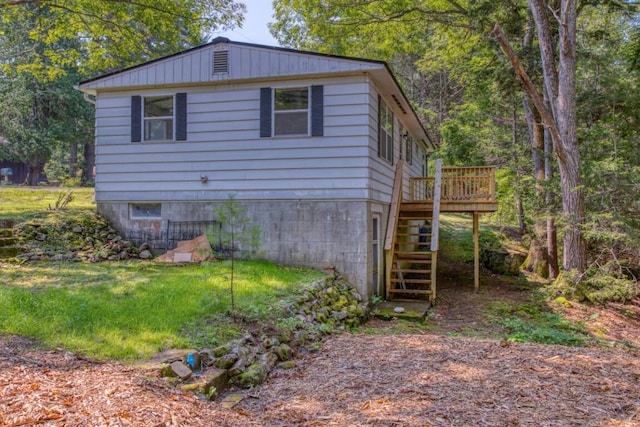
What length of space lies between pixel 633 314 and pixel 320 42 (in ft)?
41.9

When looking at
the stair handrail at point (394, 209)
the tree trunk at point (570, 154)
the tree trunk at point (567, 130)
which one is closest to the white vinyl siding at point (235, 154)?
the stair handrail at point (394, 209)

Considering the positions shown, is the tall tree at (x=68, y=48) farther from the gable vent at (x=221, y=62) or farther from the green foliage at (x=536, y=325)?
the green foliage at (x=536, y=325)

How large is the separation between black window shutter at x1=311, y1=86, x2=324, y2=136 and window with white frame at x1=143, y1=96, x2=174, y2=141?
3.17 meters

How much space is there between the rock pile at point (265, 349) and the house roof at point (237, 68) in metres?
4.02

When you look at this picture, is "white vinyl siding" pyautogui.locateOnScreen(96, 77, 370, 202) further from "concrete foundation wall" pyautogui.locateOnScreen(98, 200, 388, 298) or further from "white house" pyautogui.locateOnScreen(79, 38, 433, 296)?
"concrete foundation wall" pyautogui.locateOnScreen(98, 200, 388, 298)

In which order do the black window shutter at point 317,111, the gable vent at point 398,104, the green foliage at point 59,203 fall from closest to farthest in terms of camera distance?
1. the black window shutter at point 317,111
2. the gable vent at point 398,104
3. the green foliage at point 59,203

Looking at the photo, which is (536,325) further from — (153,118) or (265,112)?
(153,118)

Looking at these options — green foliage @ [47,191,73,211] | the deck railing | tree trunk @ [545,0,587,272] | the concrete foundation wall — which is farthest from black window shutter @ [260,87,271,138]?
tree trunk @ [545,0,587,272]

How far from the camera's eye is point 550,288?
32.2 feet

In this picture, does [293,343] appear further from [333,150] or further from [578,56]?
[578,56]

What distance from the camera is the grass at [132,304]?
433 centimetres

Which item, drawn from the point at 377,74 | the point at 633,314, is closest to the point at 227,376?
the point at 377,74

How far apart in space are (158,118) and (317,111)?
3.56 meters

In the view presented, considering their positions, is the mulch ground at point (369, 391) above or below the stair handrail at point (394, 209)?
below
